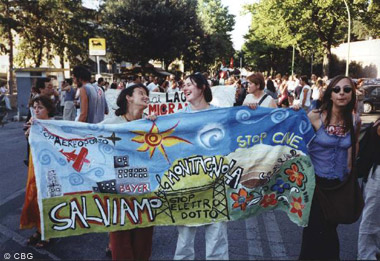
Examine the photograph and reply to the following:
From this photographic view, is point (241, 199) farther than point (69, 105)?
No

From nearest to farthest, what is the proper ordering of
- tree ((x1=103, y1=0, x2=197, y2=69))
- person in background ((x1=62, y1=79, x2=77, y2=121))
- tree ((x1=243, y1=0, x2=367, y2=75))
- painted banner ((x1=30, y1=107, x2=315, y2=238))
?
painted banner ((x1=30, y1=107, x2=315, y2=238)), person in background ((x1=62, y1=79, x2=77, y2=121)), tree ((x1=243, y1=0, x2=367, y2=75)), tree ((x1=103, y1=0, x2=197, y2=69))

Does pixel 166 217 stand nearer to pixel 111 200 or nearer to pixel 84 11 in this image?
pixel 111 200

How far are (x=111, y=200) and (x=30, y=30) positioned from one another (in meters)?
24.8

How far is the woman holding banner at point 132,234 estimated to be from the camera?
284 cm

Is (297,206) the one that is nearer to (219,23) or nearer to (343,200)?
(343,200)

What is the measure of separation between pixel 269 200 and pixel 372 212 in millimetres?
1038

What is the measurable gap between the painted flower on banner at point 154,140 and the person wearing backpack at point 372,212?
1.83 metres

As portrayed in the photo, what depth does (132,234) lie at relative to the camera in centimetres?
306

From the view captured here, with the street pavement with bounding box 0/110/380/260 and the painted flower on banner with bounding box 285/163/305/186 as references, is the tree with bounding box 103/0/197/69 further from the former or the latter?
the painted flower on banner with bounding box 285/163/305/186

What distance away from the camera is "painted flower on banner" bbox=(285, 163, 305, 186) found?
3.23 metres

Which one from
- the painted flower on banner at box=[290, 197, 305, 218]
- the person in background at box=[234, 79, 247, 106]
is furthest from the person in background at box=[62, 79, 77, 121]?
the painted flower on banner at box=[290, 197, 305, 218]

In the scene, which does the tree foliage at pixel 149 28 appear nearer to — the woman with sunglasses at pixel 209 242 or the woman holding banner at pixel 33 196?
the woman holding banner at pixel 33 196

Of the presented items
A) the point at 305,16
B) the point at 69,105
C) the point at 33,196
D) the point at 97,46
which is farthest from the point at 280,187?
the point at 305,16

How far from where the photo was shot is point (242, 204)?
10.5 feet
